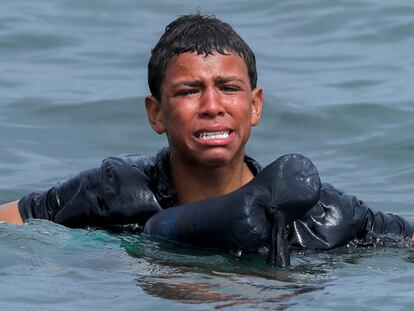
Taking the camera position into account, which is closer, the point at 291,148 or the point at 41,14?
the point at 291,148

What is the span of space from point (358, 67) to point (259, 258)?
5.75 m

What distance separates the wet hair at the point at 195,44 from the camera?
5.79 m

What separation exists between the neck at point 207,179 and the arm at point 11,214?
78 centimetres

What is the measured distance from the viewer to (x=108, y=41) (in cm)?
1215

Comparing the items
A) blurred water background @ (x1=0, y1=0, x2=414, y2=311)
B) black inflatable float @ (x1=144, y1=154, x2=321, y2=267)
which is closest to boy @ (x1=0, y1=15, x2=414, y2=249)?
blurred water background @ (x1=0, y1=0, x2=414, y2=311)

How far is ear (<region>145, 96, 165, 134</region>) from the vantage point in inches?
233

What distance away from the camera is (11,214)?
6262 mm

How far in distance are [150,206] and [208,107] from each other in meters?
0.57

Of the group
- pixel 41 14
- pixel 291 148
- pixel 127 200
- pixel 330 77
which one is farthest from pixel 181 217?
pixel 41 14

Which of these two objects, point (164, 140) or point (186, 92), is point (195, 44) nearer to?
point (186, 92)

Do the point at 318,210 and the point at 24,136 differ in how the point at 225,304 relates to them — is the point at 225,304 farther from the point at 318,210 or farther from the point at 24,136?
the point at 24,136

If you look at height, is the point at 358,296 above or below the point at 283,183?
below

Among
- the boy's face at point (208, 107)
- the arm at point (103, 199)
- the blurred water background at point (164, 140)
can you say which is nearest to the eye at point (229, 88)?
the boy's face at point (208, 107)

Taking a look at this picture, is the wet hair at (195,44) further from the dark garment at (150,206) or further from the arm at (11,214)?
→ the arm at (11,214)
